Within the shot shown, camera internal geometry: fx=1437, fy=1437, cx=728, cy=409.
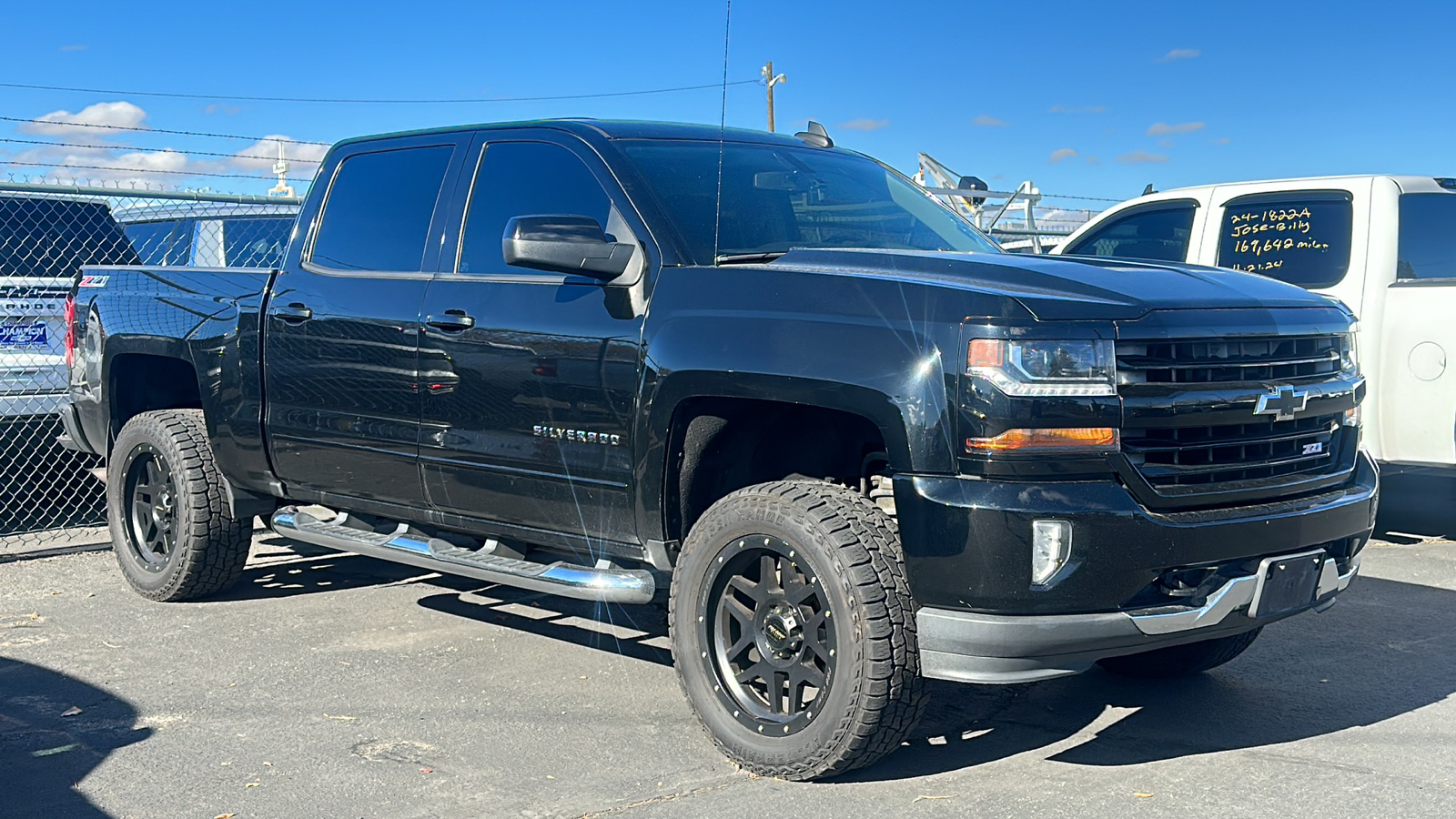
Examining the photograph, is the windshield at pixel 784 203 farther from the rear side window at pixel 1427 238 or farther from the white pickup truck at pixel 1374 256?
the rear side window at pixel 1427 238

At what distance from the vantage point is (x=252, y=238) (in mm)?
11656

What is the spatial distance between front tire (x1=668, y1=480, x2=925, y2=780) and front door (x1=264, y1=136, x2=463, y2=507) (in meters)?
1.54

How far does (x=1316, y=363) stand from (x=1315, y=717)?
1.25 meters

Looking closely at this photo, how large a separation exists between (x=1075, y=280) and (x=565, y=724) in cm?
218

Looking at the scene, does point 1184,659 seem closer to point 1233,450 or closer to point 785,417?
point 1233,450

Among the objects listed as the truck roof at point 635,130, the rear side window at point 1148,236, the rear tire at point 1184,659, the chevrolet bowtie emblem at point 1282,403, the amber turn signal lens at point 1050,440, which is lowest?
the rear tire at point 1184,659

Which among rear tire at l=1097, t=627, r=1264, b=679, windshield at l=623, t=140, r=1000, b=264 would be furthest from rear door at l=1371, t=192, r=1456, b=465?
windshield at l=623, t=140, r=1000, b=264

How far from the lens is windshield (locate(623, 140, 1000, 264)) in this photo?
4.78m

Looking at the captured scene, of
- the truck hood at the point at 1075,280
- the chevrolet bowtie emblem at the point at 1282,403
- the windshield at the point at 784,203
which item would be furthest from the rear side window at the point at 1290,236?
the chevrolet bowtie emblem at the point at 1282,403

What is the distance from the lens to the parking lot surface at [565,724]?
4.01 meters

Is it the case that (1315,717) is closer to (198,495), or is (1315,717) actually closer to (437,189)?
(437,189)

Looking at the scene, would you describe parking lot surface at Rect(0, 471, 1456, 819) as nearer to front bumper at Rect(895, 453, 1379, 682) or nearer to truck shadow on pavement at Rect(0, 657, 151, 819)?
truck shadow on pavement at Rect(0, 657, 151, 819)

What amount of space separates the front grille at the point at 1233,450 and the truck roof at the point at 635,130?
6.94 ft

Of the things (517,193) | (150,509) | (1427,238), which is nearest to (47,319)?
(150,509)
